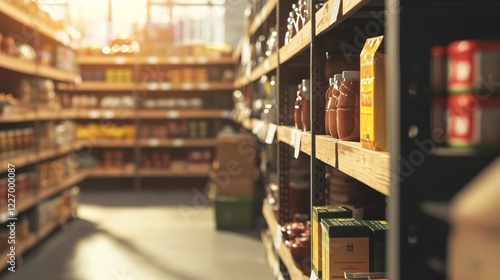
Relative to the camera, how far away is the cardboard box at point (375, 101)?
50.4 inches

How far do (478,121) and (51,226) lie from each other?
16.0ft

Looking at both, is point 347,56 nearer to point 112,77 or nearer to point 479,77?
point 479,77

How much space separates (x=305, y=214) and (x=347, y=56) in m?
1.23

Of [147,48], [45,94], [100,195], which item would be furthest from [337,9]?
[147,48]

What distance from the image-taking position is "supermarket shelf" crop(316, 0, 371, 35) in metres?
1.39

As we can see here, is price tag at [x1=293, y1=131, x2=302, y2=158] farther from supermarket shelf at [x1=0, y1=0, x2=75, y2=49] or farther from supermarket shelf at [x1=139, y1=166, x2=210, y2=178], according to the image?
supermarket shelf at [x1=139, y1=166, x2=210, y2=178]

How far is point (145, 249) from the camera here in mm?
4703

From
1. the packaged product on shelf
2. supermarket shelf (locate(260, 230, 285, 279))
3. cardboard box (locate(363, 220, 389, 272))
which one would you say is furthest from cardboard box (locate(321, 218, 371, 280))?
supermarket shelf (locate(260, 230, 285, 279))

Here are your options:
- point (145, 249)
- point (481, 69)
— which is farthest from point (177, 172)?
point (481, 69)

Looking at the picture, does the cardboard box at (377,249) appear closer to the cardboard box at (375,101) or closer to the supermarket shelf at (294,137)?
the cardboard box at (375,101)

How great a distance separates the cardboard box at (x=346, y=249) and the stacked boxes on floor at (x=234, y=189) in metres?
3.69

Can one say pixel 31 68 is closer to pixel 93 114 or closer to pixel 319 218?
pixel 319 218

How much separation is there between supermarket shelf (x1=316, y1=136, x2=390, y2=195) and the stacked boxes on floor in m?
3.54

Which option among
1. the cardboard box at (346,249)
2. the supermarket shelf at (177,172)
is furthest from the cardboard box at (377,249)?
the supermarket shelf at (177,172)
